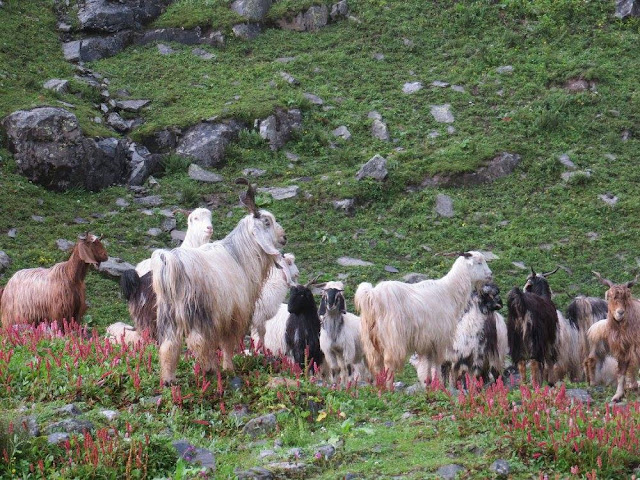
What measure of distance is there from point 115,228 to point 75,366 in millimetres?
10154

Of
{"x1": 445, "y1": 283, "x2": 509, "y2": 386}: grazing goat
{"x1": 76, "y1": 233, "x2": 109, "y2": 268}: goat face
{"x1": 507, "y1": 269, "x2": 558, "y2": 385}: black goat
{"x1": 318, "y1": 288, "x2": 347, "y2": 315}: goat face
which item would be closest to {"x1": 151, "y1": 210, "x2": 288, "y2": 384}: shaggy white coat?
{"x1": 318, "y1": 288, "x2": 347, "y2": 315}: goat face

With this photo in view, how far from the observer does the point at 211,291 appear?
8.86 metres

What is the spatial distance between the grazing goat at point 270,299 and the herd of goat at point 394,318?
18 millimetres

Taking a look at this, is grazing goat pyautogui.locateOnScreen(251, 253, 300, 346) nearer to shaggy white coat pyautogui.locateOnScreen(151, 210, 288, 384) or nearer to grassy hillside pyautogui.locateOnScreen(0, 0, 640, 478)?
grassy hillside pyautogui.locateOnScreen(0, 0, 640, 478)

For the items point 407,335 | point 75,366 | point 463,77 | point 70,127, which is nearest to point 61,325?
point 75,366

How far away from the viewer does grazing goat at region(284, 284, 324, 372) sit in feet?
40.7

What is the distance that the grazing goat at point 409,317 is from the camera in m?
11.5

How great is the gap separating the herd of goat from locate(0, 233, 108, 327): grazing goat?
0.05 feet

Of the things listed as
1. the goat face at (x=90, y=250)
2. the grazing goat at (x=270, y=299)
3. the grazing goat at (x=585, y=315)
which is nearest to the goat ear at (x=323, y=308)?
the grazing goat at (x=270, y=299)

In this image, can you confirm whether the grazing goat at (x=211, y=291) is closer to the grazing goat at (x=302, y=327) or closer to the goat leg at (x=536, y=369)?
the grazing goat at (x=302, y=327)

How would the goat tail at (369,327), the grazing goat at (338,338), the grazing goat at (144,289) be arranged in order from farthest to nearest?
1. the grazing goat at (338,338)
2. the grazing goat at (144,289)
3. the goat tail at (369,327)

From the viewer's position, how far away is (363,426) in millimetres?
8109

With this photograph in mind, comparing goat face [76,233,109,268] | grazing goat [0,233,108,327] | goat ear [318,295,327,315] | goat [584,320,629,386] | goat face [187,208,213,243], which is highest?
goat face [187,208,213,243]

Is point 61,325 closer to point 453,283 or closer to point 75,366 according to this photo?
point 75,366
